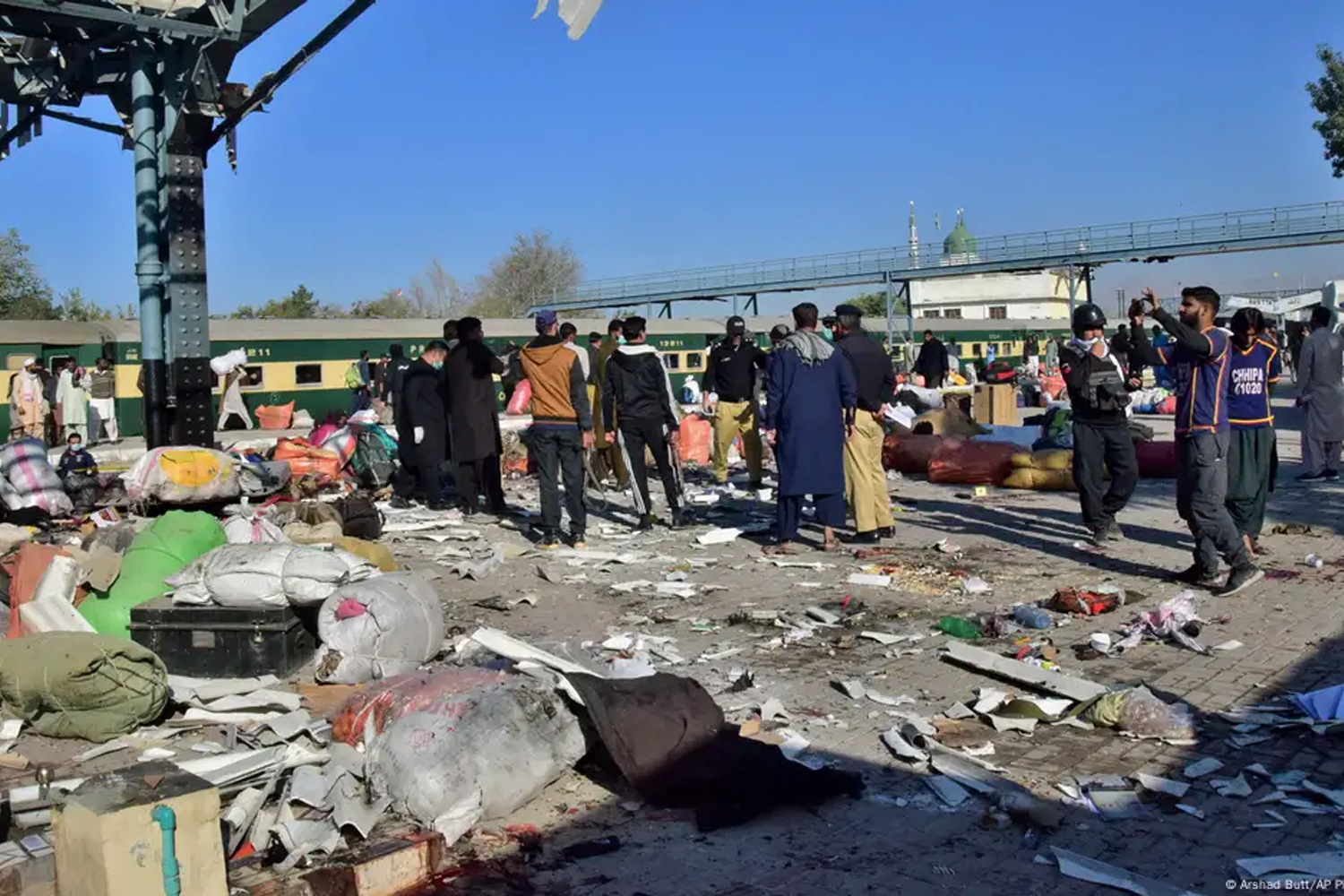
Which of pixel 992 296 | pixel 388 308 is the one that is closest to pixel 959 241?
pixel 992 296

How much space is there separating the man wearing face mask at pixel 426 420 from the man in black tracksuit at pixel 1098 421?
6.27 m

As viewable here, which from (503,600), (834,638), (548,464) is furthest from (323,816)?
(548,464)

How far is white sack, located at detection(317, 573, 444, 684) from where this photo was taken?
573cm

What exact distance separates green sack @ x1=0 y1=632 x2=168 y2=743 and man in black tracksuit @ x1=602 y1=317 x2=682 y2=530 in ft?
18.7

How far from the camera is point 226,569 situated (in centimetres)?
610

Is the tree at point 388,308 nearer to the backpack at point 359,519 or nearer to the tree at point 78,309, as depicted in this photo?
the tree at point 78,309

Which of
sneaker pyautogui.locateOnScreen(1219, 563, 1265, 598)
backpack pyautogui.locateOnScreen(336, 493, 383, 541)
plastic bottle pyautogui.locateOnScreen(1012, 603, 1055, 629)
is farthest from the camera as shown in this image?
backpack pyautogui.locateOnScreen(336, 493, 383, 541)

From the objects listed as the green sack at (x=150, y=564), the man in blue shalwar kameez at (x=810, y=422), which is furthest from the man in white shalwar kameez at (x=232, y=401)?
the green sack at (x=150, y=564)

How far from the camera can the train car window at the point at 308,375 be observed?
993 inches

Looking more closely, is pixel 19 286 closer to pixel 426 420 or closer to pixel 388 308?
pixel 388 308

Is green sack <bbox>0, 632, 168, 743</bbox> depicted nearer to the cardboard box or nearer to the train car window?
the cardboard box

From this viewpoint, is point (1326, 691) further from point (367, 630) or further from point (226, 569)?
point (226, 569)

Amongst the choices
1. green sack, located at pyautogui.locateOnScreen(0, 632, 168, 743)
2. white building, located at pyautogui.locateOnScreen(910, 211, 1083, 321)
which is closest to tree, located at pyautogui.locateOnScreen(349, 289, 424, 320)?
white building, located at pyautogui.locateOnScreen(910, 211, 1083, 321)

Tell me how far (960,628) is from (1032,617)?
0.46 m
